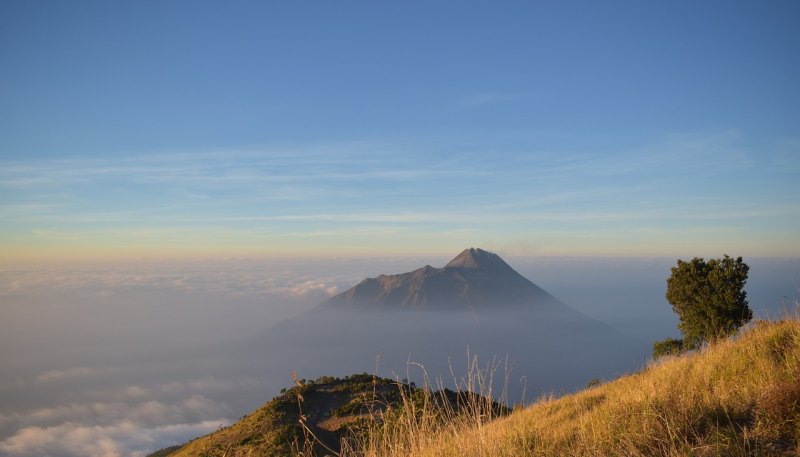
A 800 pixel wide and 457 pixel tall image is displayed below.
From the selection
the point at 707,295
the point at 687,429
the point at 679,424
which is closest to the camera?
the point at 687,429

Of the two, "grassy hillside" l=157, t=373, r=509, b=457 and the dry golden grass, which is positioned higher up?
the dry golden grass

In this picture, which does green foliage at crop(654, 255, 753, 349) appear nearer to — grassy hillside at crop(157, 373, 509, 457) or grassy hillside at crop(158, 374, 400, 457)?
grassy hillside at crop(157, 373, 509, 457)

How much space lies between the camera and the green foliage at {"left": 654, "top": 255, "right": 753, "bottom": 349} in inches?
1416

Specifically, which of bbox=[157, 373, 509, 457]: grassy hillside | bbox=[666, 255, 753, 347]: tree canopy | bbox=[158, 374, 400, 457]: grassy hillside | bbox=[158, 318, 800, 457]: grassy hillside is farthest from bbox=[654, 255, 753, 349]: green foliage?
bbox=[158, 318, 800, 457]: grassy hillside

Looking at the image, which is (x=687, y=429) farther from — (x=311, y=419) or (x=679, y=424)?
(x=311, y=419)

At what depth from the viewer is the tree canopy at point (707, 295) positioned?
3597 centimetres

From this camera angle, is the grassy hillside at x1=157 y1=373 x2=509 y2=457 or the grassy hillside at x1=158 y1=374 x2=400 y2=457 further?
the grassy hillside at x1=158 y1=374 x2=400 y2=457

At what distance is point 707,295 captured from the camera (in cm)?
3725

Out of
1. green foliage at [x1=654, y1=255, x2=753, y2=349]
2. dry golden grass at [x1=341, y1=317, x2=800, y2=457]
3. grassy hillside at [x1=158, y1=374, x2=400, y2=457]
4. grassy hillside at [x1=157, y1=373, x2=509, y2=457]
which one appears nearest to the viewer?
dry golden grass at [x1=341, y1=317, x2=800, y2=457]

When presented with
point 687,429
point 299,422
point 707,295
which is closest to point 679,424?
point 687,429

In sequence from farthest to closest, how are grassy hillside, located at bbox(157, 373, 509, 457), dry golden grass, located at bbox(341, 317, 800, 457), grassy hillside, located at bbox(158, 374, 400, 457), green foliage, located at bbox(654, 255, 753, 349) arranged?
green foliage, located at bbox(654, 255, 753, 349), grassy hillside, located at bbox(158, 374, 400, 457), grassy hillside, located at bbox(157, 373, 509, 457), dry golden grass, located at bbox(341, 317, 800, 457)

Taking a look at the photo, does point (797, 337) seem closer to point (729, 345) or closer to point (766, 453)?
point (729, 345)

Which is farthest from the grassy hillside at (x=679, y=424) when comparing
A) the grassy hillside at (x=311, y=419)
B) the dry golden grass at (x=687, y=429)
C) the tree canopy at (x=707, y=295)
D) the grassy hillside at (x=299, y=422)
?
the tree canopy at (x=707, y=295)

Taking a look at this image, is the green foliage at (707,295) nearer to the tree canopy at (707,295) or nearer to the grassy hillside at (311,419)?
the tree canopy at (707,295)
